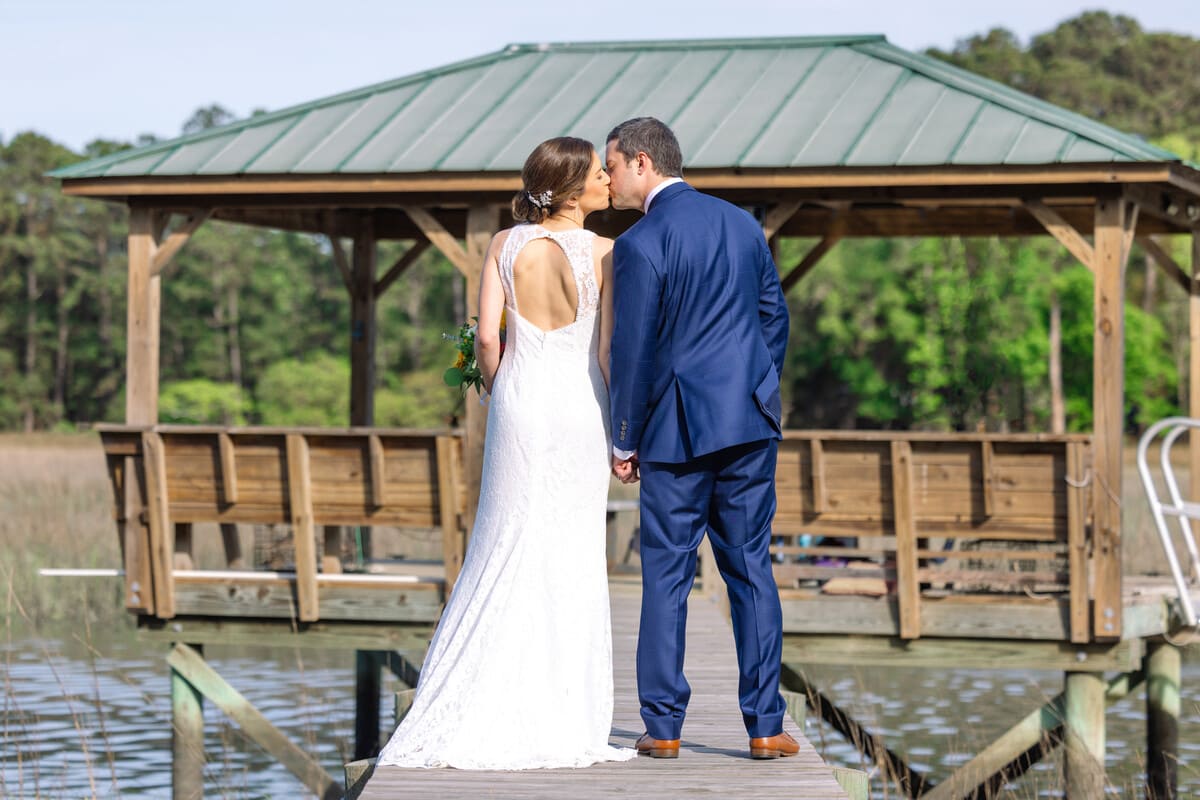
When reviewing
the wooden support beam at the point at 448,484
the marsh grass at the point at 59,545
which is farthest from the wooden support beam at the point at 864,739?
the marsh grass at the point at 59,545

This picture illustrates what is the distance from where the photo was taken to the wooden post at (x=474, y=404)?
1123 centimetres

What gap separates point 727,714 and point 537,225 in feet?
6.86

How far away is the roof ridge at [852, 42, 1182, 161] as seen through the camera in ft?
33.9

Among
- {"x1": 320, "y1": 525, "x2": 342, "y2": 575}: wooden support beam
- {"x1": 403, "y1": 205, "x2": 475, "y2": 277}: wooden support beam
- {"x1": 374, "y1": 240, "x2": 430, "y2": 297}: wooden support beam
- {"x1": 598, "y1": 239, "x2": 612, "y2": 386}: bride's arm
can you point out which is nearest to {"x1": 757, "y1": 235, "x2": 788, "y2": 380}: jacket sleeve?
{"x1": 598, "y1": 239, "x2": 612, "y2": 386}: bride's arm

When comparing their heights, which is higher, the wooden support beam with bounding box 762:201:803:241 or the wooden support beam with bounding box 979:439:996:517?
the wooden support beam with bounding box 762:201:803:241

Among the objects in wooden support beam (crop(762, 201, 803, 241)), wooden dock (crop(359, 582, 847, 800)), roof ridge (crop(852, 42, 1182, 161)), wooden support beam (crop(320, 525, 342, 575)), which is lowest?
wooden dock (crop(359, 582, 847, 800))

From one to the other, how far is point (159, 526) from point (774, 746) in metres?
6.70

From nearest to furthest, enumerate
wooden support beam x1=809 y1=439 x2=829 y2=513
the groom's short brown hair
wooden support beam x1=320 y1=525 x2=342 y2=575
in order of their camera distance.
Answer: the groom's short brown hair, wooden support beam x1=809 y1=439 x2=829 y2=513, wooden support beam x1=320 y1=525 x2=342 y2=575

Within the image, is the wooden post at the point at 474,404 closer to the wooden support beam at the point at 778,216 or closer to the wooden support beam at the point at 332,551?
the wooden support beam at the point at 332,551

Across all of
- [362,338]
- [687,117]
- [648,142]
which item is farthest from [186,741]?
[648,142]

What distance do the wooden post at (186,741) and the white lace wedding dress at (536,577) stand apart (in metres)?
5.86

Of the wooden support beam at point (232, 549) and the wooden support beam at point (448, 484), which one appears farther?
the wooden support beam at point (232, 549)

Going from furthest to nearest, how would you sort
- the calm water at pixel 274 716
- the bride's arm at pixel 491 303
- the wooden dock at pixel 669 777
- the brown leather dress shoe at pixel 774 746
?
1. the calm water at pixel 274 716
2. the bride's arm at pixel 491 303
3. the brown leather dress shoe at pixel 774 746
4. the wooden dock at pixel 669 777

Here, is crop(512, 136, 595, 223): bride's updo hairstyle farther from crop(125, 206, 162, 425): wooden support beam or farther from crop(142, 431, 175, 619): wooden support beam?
crop(125, 206, 162, 425): wooden support beam
